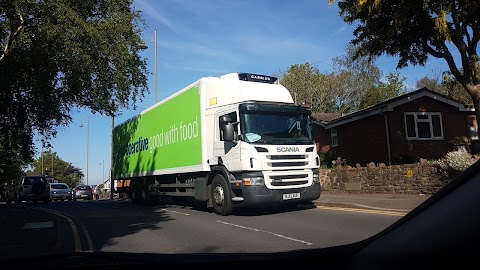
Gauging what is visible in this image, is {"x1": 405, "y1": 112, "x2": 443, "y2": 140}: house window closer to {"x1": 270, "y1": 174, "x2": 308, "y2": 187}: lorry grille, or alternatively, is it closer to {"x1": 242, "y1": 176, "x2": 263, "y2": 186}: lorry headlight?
{"x1": 270, "y1": 174, "x2": 308, "y2": 187}: lorry grille

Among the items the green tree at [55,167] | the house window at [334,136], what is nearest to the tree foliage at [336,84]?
the house window at [334,136]

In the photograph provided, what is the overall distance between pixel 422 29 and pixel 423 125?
337 inches

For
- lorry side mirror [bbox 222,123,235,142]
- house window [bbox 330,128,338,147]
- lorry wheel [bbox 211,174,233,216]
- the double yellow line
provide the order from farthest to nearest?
house window [bbox 330,128,338,147], lorry wheel [bbox 211,174,233,216], lorry side mirror [bbox 222,123,235,142], the double yellow line

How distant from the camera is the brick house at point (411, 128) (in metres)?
23.2

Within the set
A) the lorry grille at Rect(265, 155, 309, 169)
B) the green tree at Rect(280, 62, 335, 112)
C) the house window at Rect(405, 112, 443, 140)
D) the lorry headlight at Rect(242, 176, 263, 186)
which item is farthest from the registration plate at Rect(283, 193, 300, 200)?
the green tree at Rect(280, 62, 335, 112)

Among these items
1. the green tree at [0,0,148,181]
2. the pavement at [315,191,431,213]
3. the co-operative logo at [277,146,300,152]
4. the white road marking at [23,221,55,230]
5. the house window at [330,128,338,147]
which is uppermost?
the green tree at [0,0,148,181]

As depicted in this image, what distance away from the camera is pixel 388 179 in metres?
16.2

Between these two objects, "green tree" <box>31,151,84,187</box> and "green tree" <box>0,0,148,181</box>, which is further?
"green tree" <box>31,151,84,187</box>

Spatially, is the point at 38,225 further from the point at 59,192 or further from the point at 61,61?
the point at 59,192

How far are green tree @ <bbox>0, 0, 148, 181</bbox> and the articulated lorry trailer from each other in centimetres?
437

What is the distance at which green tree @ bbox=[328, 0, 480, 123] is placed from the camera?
15242mm

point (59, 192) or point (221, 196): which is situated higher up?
point (59, 192)

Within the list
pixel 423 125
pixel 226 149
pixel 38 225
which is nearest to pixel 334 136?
pixel 423 125

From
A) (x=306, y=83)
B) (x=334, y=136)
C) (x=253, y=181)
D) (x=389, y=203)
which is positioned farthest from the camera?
(x=306, y=83)
